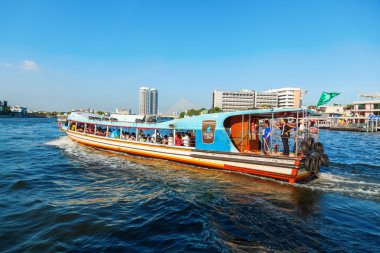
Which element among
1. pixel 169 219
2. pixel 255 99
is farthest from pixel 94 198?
pixel 255 99

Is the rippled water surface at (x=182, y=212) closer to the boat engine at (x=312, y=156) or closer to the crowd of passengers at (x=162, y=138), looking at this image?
the boat engine at (x=312, y=156)

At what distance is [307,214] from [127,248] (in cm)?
577

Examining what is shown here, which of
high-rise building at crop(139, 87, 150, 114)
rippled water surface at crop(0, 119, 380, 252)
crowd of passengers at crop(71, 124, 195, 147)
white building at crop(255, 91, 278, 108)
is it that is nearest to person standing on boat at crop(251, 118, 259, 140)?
rippled water surface at crop(0, 119, 380, 252)

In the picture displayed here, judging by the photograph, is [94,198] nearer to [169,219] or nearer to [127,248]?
[169,219]

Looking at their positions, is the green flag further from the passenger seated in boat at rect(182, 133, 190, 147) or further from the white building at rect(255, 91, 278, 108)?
the white building at rect(255, 91, 278, 108)

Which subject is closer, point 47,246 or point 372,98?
point 47,246

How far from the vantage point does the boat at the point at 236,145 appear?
1230 cm

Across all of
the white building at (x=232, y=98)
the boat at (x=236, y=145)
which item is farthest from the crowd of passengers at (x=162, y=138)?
the white building at (x=232, y=98)

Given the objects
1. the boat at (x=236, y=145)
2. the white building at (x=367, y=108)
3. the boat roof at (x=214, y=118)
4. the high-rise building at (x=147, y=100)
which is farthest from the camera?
the high-rise building at (x=147, y=100)

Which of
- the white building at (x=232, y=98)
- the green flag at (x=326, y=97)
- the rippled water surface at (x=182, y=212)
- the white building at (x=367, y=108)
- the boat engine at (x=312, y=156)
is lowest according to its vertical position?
the rippled water surface at (x=182, y=212)

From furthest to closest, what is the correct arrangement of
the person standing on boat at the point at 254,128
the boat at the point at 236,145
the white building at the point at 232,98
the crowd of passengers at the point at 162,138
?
the white building at the point at 232,98 < the crowd of passengers at the point at 162,138 < the person standing on boat at the point at 254,128 < the boat at the point at 236,145

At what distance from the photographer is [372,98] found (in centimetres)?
8800

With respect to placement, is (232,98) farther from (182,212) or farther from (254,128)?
(182,212)

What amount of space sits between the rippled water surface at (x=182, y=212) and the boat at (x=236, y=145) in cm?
75
